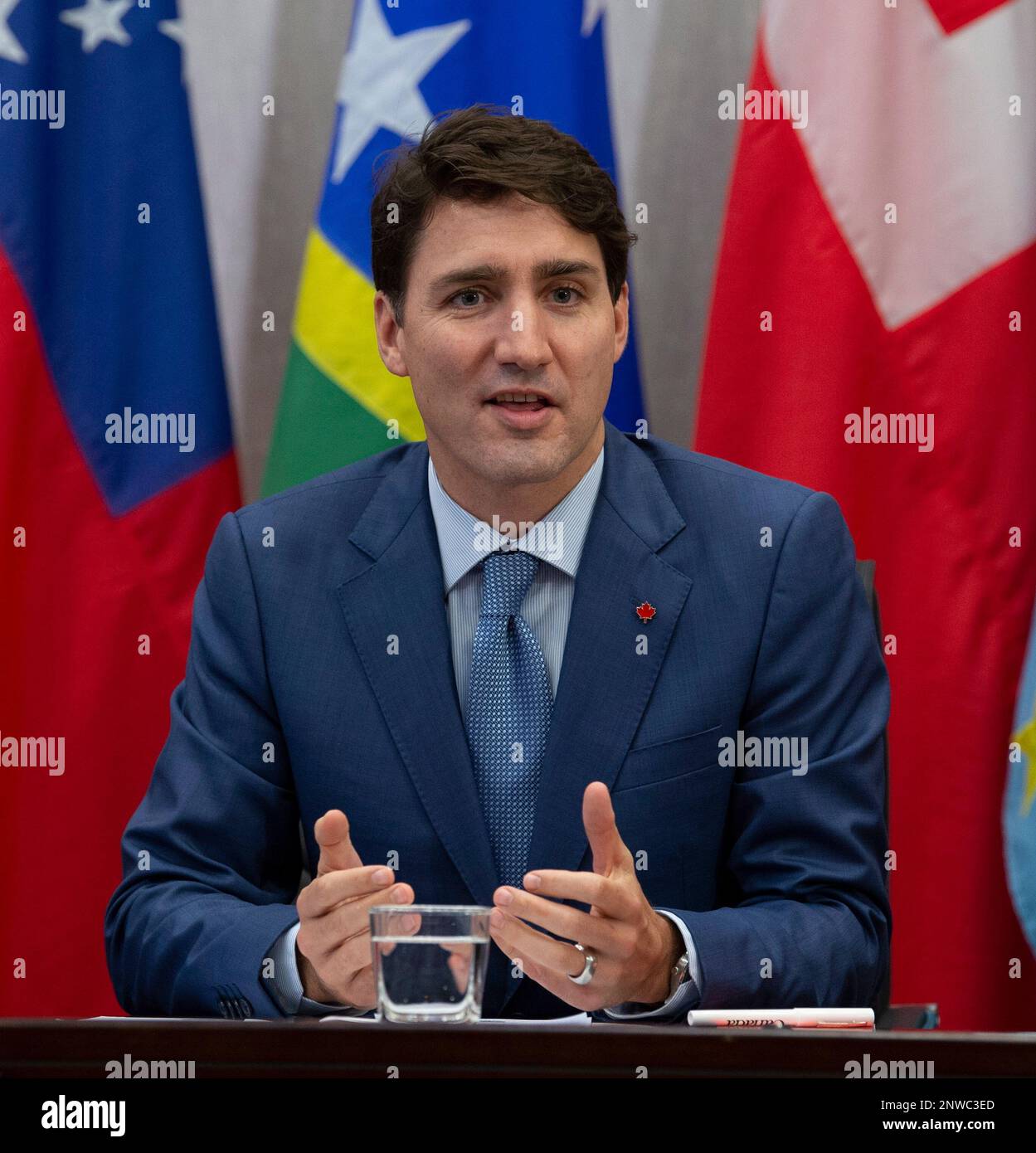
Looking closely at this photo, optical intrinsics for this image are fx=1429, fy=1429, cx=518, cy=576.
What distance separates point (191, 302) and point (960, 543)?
1711 mm

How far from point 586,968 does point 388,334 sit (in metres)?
1.36

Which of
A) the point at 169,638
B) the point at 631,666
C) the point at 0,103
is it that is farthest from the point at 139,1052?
the point at 0,103

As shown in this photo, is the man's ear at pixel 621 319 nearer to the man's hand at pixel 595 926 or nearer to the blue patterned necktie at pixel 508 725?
the blue patterned necktie at pixel 508 725

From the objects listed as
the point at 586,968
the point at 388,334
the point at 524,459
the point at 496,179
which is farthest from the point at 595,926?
the point at 388,334

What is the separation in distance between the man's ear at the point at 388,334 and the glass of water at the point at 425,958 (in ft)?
4.63

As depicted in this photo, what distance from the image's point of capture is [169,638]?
3.08m

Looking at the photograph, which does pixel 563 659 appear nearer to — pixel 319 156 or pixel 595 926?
pixel 595 926

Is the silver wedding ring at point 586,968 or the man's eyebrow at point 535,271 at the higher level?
the man's eyebrow at point 535,271

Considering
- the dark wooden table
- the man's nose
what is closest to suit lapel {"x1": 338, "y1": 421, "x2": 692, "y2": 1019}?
the man's nose

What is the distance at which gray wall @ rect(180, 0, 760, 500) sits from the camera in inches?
123

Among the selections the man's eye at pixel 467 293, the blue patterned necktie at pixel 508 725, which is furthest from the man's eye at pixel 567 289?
the blue patterned necktie at pixel 508 725

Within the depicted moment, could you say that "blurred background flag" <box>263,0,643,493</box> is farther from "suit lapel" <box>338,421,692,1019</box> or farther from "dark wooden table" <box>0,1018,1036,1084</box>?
"dark wooden table" <box>0,1018,1036,1084</box>

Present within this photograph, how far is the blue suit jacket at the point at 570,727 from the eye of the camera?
2.07 meters

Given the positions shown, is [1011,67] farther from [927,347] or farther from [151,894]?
[151,894]
